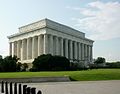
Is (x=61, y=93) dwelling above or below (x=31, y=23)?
below

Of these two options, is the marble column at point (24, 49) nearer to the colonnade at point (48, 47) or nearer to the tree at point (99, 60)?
the colonnade at point (48, 47)

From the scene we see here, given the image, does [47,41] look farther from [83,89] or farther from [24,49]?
[83,89]

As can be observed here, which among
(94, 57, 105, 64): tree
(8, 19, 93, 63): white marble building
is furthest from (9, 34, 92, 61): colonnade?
(94, 57, 105, 64): tree

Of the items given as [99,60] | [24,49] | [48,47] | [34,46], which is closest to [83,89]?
[48,47]

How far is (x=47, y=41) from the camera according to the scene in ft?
399

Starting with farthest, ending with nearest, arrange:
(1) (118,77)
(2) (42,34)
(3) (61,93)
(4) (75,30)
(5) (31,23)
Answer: (4) (75,30) < (5) (31,23) < (2) (42,34) < (1) (118,77) < (3) (61,93)

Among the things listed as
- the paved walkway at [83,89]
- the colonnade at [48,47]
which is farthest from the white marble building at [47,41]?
the paved walkway at [83,89]

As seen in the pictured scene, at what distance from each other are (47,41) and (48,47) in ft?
8.76

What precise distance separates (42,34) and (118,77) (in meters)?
80.9

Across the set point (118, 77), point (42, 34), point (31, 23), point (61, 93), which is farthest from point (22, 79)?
point (31, 23)

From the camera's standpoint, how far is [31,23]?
13488 centimetres

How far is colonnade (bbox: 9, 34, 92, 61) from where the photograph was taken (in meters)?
124

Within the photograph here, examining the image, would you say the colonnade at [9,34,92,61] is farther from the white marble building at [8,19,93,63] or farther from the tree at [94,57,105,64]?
the tree at [94,57,105,64]

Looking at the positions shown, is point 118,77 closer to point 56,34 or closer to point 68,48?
point 56,34
